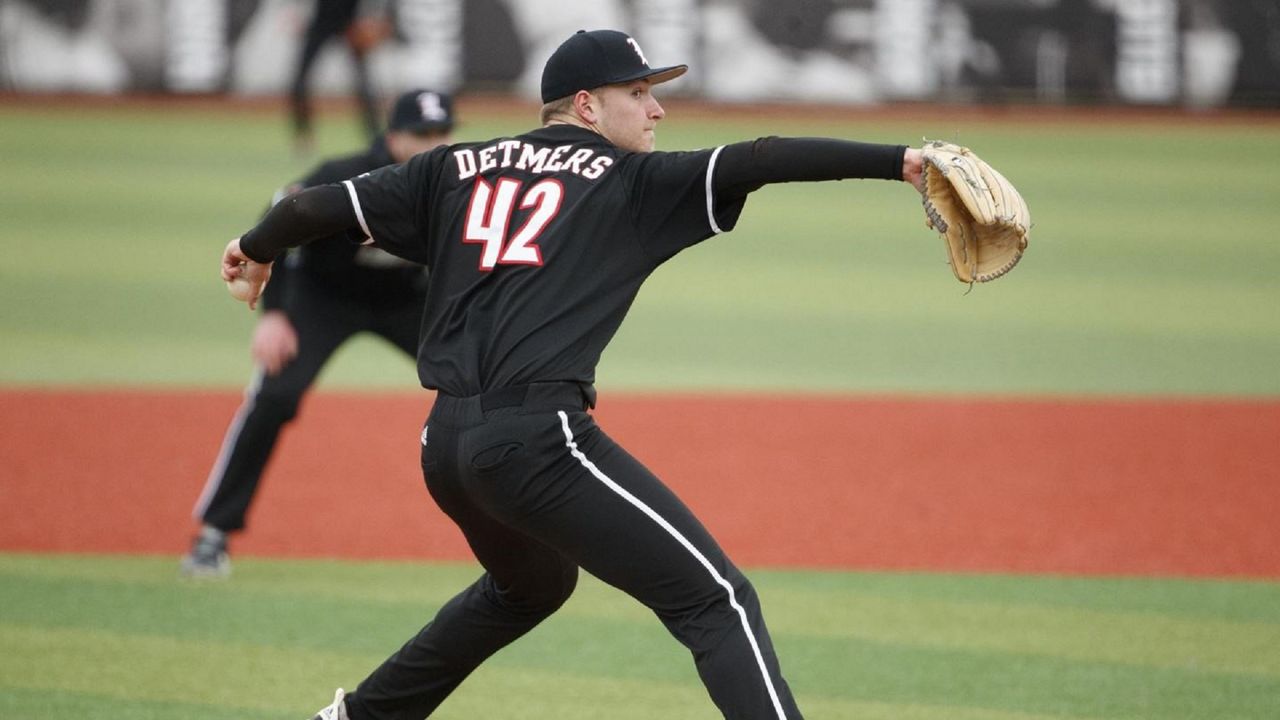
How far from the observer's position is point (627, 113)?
4.39m

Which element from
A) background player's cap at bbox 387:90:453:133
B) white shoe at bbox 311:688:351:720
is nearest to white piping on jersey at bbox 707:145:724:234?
white shoe at bbox 311:688:351:720

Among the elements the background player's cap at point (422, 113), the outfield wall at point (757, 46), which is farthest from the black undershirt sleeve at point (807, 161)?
the outfield wall at point (757, 46)

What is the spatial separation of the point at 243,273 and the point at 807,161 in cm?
161

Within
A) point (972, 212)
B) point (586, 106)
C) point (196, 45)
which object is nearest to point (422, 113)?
point (586, 106)

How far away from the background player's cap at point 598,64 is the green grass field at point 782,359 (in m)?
2.05

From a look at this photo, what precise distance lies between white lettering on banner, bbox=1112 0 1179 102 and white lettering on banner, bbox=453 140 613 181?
18290 millimetres

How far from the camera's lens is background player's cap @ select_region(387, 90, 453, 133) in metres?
6.91

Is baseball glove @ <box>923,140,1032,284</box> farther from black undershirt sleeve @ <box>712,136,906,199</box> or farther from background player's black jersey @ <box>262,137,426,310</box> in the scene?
background player's black jersey @ <box>262,137,426,310</box>

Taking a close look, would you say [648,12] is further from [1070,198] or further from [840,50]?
[1070,198]

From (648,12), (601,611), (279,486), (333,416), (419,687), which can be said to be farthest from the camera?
(648,12)

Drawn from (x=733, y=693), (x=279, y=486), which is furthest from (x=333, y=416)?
(x=733, y=693)

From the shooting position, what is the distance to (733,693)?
4.00 m

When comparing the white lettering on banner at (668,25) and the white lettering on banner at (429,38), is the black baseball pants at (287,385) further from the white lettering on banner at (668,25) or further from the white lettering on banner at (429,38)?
the white lettering on banner at (429,38)

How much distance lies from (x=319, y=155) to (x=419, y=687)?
15319 millimetres
